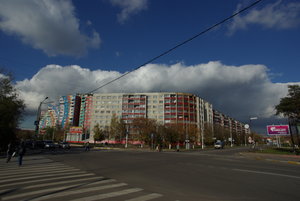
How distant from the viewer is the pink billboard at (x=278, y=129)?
124 feet

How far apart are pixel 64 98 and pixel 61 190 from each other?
15194 cm

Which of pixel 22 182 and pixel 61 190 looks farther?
pixel 22 182

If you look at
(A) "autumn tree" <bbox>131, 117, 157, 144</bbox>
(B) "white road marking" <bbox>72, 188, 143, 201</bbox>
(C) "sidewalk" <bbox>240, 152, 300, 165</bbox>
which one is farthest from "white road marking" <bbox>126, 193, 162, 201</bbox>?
(A) "autumn tree" <bbox>131, 117, 157, 144</bbox>

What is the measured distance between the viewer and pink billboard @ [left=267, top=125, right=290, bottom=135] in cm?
3780

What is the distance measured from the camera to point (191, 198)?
238 inches

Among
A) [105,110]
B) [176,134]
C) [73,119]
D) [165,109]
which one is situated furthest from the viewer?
[73,119]

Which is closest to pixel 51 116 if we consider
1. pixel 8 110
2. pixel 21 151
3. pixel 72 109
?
pixel 72 109

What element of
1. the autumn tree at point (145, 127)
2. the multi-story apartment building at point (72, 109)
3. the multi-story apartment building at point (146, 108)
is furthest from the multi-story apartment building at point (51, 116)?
the autumn tree at point (145, 127)

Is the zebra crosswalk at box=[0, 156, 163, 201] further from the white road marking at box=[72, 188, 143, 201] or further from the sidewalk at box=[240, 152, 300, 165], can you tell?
the sidewalk at box=[240, 152, 300, 165]

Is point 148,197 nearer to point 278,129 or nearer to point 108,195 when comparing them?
point 108,195

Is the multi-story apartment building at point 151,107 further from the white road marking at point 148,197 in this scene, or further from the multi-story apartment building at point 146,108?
the white road marking at point 148,197

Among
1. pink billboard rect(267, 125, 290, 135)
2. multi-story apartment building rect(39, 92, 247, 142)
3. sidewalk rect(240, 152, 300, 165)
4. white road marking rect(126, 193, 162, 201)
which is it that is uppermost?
multi-story apartment building rect(39, 92, 247, 142)

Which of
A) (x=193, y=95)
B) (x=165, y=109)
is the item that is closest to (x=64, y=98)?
(x=165, y=109)

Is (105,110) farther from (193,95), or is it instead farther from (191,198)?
(191,198)
